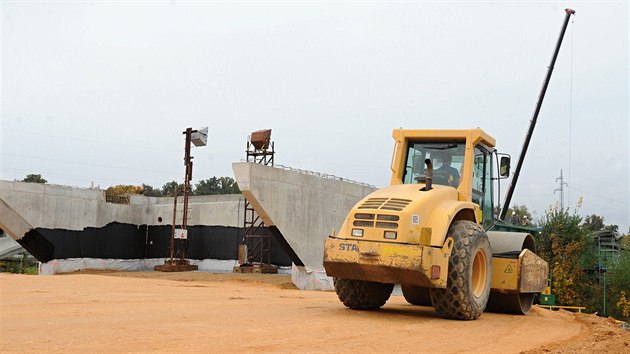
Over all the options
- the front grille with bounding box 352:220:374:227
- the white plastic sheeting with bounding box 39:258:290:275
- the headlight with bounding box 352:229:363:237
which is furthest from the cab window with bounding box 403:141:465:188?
the white plastic sheeting with bounding box 39:258:290:275

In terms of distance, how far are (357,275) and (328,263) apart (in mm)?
495

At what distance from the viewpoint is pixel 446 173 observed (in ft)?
39.8

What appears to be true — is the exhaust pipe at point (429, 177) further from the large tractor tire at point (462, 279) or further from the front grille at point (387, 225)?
the front grille at point (387, 225)

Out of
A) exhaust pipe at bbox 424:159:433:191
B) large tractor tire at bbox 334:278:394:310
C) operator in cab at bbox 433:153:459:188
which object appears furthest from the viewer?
operator in cab at bbox 433:153:459:188

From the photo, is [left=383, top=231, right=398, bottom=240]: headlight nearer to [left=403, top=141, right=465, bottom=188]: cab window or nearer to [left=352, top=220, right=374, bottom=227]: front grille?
[left=352, top=220, right=374, bottom=227]: front grille

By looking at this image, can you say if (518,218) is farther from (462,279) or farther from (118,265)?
(118,265)

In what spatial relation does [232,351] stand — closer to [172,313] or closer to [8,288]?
[172,313]

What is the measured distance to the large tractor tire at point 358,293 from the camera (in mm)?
11578

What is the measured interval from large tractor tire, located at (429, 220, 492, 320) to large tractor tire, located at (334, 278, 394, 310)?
4.78 feet

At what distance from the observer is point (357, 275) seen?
1067 cm

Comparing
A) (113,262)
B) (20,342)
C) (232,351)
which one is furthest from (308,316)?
(113,262)

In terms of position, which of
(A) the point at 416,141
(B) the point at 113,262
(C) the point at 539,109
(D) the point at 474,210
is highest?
(C) the point at 539,109

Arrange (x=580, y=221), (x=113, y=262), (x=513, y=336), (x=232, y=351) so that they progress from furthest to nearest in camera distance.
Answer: (x=580, y=221), (x=113, y=262), (x=513, y=336), (x=232, y=351)

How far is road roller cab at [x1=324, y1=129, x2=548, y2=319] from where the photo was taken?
33.4ft
